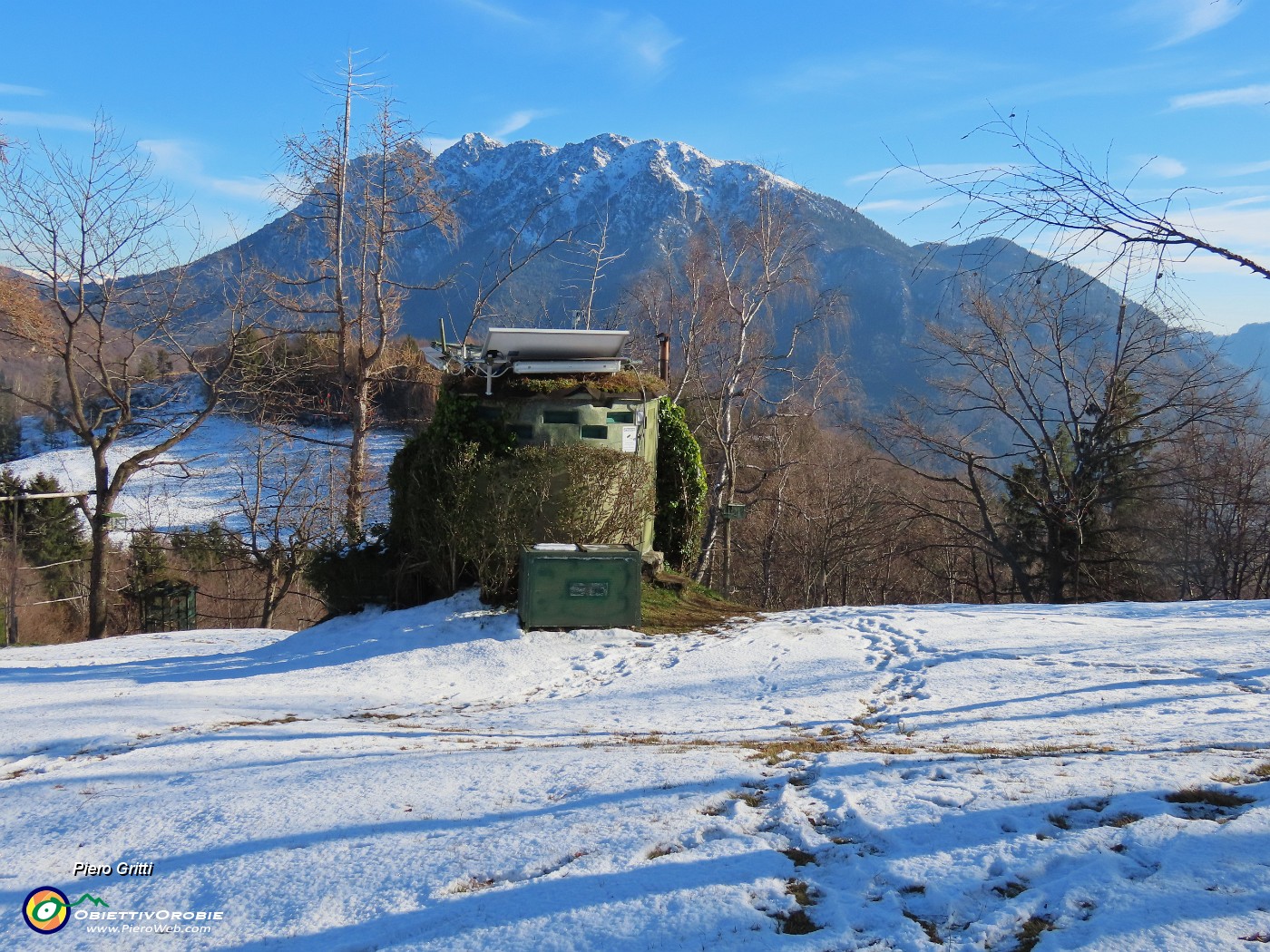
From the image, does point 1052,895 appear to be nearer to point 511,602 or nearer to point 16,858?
point 16,858

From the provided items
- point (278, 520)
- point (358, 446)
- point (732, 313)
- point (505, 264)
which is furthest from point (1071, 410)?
point (278, 520)

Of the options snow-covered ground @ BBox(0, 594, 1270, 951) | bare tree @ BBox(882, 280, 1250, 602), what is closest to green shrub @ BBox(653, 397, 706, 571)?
snow-covered ground @ BBox(0, 594, 1270, 951)

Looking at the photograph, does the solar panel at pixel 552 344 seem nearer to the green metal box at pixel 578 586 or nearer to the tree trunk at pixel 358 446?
the green metal box at pixel 578 586

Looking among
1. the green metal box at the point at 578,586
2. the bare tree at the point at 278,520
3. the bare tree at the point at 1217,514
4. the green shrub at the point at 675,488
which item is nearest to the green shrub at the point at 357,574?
the green metal box at the point at 578,586

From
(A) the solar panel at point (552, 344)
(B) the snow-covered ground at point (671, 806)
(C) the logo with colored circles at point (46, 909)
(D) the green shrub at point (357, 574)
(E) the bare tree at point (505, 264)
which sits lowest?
(C) the logo with colored circles at point (46, 909)

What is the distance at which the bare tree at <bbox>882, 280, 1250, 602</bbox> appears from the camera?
19.3 m

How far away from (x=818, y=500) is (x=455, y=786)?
33.2m

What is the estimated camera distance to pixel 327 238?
58.4ft

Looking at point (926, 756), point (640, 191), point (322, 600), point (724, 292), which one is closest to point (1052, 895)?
point (926, 756)

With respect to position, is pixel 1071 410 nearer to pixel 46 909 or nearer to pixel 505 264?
pixel 505 264

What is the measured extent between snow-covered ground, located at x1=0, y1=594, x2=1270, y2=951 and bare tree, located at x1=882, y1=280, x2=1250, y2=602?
11816mm

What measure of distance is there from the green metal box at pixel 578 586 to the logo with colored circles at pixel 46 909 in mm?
6536

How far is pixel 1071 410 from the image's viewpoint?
66.9 ft

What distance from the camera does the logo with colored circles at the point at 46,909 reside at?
3605mm
